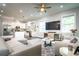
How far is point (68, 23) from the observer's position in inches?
100

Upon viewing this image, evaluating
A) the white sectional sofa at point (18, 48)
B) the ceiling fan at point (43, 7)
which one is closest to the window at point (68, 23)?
the ceiling fan at point (43, 7)

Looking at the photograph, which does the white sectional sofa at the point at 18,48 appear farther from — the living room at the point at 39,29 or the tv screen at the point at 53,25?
the tv screen at the point at 53,25

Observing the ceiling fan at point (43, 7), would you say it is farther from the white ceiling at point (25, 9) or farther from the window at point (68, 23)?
the window at point (68, 23)

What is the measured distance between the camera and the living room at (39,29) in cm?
248

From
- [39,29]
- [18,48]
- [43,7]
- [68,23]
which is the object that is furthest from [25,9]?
[68,23]

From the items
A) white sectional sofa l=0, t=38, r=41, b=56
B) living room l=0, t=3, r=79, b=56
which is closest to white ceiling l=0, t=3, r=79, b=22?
living room l=0, t=3, r=79, b=56

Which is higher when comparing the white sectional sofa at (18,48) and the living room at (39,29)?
the living room at (39,29)

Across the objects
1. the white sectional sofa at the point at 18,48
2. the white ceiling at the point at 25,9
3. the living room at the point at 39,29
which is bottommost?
the white sectional sofa at the point at 18,48

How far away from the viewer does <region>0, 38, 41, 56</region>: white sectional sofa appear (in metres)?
2.42

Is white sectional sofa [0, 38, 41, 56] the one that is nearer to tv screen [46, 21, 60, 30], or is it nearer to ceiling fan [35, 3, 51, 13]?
tv screen [46, 21, 60, 30]

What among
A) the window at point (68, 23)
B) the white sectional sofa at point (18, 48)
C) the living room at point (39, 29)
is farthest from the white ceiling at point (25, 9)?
the white sectional sofa at point (18, 48)

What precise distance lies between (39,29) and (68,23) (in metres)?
0.57

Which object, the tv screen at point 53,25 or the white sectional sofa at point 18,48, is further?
the tv screen at point 53,25

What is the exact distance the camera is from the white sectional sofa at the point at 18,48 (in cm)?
242
